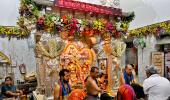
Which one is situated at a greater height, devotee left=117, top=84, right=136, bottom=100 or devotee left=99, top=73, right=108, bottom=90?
devotee left=117, top=84, right=136, bottom=100

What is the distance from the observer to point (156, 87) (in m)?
3.79

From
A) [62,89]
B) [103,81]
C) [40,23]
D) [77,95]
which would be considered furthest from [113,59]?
[77,95]

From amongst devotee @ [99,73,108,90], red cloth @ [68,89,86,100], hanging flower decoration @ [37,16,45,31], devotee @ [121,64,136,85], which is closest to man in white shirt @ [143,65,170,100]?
red cloth @ [68,89,86,100]

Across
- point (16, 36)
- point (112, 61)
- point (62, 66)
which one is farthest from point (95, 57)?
point (16, 36)

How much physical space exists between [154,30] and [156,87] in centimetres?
579

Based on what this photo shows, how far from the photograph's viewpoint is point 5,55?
9023 mm

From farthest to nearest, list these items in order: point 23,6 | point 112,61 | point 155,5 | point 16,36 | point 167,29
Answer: point 155,5, point 16,36, point 167,29, point 112,61, point 23,6

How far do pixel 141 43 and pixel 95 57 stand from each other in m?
3.00

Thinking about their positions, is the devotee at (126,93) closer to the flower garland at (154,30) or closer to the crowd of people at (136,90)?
the crowd of people at (136,90)

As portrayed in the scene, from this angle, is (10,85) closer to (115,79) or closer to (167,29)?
(115,79)

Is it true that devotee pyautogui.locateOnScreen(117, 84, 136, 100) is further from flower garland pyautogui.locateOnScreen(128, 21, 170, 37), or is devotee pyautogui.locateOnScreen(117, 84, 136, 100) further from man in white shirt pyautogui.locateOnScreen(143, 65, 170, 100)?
flower garland pyautogui.locateOnScreen(128, 21, 170, 37)

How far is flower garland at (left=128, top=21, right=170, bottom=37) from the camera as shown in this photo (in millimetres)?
8711

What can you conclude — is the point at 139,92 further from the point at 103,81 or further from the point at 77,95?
the point at 103,81

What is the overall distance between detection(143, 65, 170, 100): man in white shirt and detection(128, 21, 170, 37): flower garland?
200 inches
